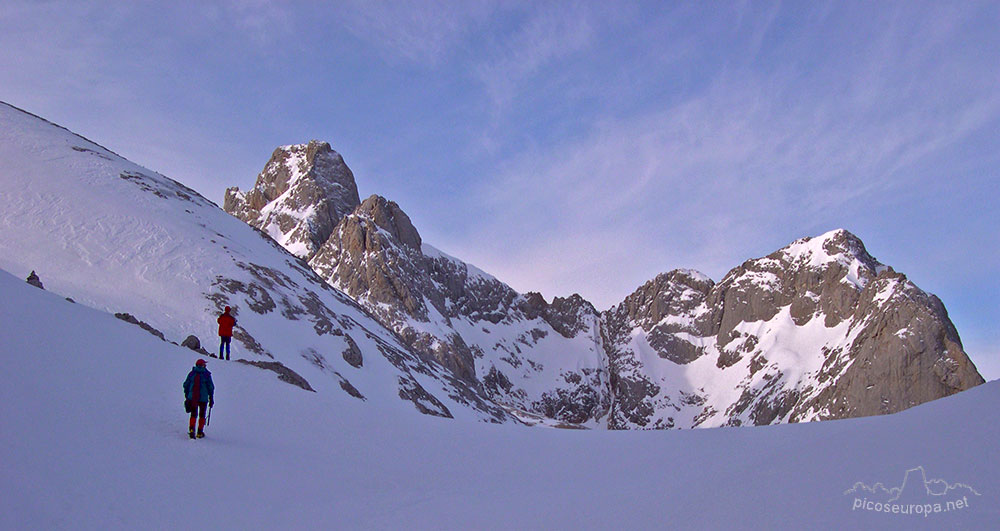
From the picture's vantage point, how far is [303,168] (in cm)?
16675

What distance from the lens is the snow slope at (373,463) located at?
904 centimetres

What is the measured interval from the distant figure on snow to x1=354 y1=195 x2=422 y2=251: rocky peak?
456ft

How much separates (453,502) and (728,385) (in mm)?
187519

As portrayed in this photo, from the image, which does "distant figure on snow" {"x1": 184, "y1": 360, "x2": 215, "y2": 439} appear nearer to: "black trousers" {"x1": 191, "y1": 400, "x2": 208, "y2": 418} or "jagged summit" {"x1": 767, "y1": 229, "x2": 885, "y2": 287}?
"black trousers" {"x1": 191, "y1": 400, "x2": 208, "y2": 418}

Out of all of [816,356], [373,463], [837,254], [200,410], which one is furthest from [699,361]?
[200,410]

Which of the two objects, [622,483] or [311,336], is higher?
[311,336]

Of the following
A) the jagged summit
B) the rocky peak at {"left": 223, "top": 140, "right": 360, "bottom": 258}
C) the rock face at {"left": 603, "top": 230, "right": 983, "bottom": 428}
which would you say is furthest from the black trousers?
the jagged summit

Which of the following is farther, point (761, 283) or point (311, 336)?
point (761, 283)

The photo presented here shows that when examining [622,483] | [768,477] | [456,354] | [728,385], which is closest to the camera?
[768,477]

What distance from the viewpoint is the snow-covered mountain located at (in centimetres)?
3928

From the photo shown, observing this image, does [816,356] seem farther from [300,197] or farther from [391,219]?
[300,197]

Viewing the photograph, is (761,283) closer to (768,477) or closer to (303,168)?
(303,168)

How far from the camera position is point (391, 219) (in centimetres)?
16025

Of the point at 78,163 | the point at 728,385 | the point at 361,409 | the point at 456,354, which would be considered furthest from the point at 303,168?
the point at 361,409
